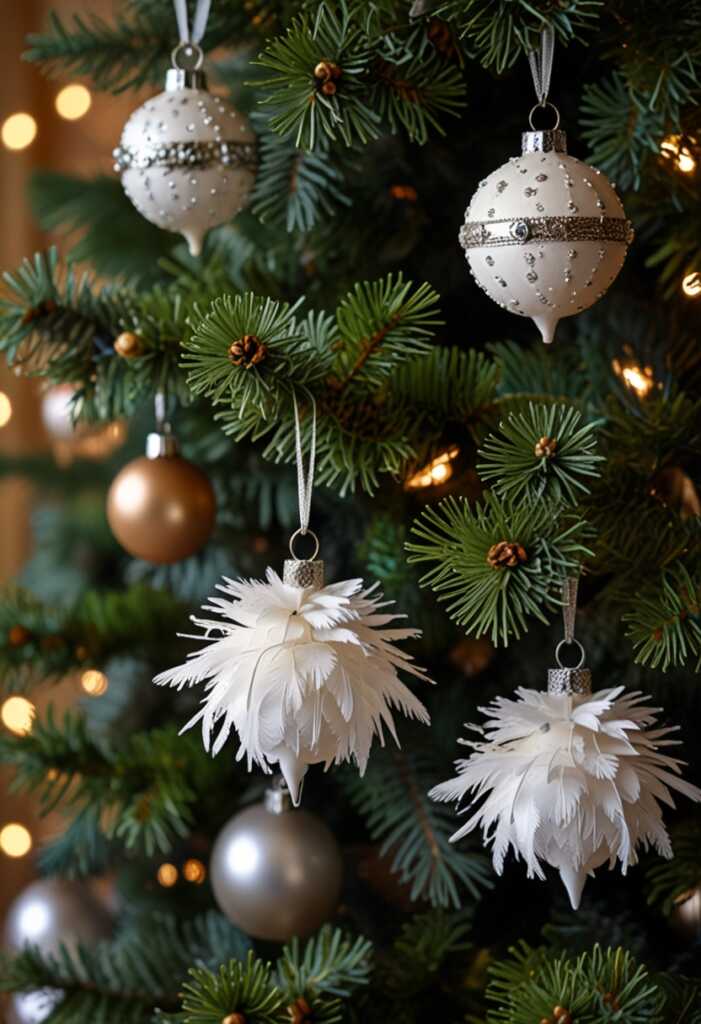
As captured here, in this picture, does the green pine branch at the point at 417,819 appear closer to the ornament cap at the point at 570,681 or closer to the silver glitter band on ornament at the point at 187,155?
the ornament cap at the point at 570,681

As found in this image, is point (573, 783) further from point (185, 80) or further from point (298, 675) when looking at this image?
point (185, 80)

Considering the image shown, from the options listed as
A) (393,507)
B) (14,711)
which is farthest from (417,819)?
(14,711)

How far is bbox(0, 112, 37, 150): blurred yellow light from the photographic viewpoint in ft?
4.49

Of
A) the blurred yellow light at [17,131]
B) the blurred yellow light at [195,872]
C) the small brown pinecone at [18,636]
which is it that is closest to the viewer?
the small brown pinecone at [18,636]

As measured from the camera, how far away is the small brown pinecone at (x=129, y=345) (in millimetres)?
651

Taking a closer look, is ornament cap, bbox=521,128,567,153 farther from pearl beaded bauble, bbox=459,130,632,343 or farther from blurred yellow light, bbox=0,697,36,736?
blurred yellow light, bbox=0,697,36,736

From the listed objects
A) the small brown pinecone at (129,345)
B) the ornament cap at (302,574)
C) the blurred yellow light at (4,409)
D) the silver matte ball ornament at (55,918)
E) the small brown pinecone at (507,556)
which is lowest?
the silver matte ball ornament at (55,918)

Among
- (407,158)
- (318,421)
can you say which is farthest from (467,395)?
(407,158)

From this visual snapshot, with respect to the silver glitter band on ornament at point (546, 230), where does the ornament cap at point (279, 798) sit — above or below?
below

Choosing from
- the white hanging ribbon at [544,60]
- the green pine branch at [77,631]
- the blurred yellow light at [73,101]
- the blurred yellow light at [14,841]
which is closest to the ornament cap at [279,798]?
the green pine branch at [77,631]

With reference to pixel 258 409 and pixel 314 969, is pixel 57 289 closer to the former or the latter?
pixel 258 409

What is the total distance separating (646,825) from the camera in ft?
1.75

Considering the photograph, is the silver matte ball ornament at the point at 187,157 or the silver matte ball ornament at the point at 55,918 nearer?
the silver matte ball ornament at the point at 187,157

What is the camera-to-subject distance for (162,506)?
76cm
